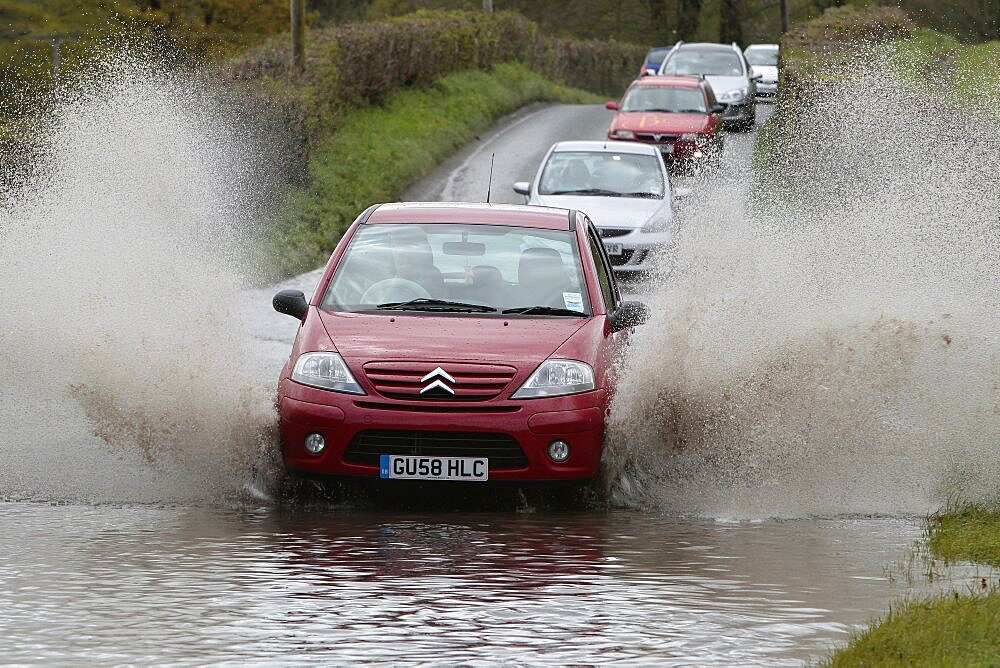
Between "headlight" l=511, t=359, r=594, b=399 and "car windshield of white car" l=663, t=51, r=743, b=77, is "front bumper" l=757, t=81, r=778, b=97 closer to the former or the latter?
"car windshield of white car" l=663, t=51, r=743, b=77

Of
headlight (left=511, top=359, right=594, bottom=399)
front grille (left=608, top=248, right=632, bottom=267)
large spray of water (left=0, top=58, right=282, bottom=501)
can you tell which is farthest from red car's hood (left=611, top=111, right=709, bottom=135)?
headlight (left=511, top=359, right=594, bottom=399)

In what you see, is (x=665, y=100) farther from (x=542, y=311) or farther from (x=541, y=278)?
(x=542, y=311)

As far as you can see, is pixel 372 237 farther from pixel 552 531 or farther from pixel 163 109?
pixel 163 109

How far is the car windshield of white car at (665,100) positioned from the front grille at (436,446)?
25.4 m

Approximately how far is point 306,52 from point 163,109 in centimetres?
1312

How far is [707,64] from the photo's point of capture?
45.0 meters

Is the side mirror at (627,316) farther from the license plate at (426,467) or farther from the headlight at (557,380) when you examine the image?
the license plate at (426,467)

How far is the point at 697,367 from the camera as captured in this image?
31.8ft

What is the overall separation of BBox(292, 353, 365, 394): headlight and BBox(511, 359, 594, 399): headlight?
2.70 feet

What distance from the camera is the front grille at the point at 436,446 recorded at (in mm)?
8555

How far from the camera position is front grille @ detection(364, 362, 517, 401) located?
858 cm

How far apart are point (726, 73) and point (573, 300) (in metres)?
35.6

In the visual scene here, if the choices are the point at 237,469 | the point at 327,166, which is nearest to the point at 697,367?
the point at 237,469

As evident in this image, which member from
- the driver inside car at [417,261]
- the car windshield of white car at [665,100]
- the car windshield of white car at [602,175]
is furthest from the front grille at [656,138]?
the driver inside car at [417,261]
